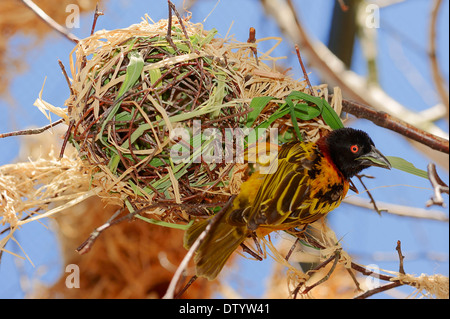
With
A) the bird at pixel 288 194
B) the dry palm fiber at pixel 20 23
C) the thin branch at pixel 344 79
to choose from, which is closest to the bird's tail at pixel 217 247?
the bird at pixel 288 194

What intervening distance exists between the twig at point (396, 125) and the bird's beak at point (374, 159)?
0.35ft

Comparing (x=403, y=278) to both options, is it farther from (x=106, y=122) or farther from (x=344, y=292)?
(x=344, y=292)

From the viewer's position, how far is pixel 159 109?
0.66 m

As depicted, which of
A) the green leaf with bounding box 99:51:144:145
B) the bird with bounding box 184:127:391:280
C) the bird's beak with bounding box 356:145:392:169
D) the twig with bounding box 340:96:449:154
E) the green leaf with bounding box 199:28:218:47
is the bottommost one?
the bird with bounding box 184:127:391:280

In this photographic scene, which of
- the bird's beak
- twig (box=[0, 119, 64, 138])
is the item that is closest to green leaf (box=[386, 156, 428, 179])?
the bird's beak

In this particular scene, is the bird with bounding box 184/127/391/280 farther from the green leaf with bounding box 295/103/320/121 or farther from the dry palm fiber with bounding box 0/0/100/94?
the dry palm fiber with bounding box 0/0/100/94

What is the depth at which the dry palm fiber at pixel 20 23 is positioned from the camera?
1700 mm

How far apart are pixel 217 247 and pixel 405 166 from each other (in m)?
0.33

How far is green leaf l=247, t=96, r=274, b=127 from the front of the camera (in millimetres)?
739

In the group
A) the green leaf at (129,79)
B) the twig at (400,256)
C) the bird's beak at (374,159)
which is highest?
the green leaf at (129,79)
